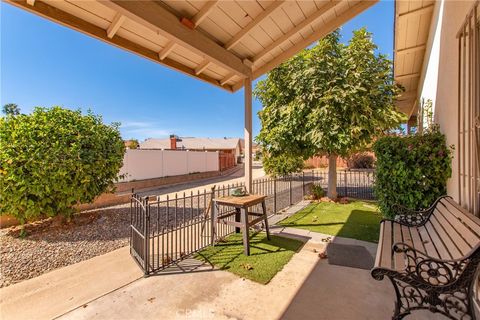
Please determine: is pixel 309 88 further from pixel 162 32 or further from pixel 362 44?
pixel 162 32

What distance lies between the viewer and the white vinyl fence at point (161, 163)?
45.6ft

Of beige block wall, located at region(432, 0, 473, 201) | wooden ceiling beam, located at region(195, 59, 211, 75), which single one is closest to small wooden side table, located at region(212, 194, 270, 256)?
wooden ceiling beam, located at region(195, 59, 211, 75)

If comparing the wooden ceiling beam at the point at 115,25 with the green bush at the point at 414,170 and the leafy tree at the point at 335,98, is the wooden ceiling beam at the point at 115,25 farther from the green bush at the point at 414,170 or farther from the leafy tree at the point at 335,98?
the leafy tree at the point at 335,98

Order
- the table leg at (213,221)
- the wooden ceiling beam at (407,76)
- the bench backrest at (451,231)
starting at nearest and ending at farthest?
the bench backrest at (451,231) → the table leg at (213,221) → the wooden ceiling beam at (407,76)

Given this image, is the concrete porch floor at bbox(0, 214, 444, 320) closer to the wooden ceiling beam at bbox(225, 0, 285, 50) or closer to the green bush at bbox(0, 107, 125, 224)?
the green bush at bbox(0, 107, 125, 224)

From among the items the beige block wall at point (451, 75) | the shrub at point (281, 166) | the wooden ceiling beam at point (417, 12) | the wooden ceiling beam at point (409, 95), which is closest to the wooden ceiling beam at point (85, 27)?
the beige block wall at point (451, 75)

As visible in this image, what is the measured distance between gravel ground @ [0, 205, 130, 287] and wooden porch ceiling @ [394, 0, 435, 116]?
9.01m

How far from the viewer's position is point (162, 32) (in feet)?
10.5

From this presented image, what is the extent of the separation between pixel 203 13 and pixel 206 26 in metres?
0.46

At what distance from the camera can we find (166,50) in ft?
13.3

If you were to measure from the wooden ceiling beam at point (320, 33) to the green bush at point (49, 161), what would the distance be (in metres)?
4.74

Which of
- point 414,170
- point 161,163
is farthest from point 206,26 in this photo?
point 161,163

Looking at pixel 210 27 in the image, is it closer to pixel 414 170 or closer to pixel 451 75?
pixel 451 75

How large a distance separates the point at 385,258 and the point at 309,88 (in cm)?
651
